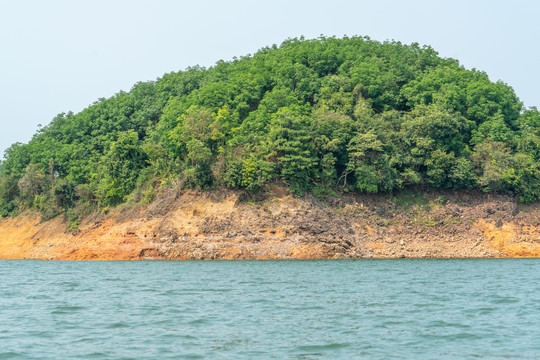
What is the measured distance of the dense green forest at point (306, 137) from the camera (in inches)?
2201

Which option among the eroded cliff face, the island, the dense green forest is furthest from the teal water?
the dense green forest

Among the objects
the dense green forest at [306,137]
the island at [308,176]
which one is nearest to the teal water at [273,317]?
the island at [308,176]

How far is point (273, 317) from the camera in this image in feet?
65.3

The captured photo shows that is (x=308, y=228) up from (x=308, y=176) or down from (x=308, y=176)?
down

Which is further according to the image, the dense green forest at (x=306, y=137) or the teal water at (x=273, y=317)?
the dense green forest at (x=306, y=137)

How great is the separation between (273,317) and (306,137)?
114ft

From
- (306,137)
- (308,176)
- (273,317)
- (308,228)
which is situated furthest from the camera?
(308,176)

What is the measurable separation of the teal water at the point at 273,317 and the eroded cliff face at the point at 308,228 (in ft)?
58.4

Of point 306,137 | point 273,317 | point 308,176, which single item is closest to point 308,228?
point 308,176

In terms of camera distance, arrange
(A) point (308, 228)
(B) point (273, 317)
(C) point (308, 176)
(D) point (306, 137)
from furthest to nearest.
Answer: (C) point (308, 176), (D) point (306, 137), (A) point (308, 228), (B) point (273, 317)

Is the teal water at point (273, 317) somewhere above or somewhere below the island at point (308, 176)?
below

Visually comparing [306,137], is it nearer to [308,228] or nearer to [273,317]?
[308,228]

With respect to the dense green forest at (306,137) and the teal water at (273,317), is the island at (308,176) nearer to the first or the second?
the dense green forest at (306,137)

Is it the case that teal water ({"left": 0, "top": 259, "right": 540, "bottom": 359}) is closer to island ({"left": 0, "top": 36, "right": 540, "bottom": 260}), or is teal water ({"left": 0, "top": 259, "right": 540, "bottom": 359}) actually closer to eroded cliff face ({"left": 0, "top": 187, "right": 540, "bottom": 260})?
eroded cliff face ({"left": 0, "top": 187, "right": 540, "bottom": 260})
